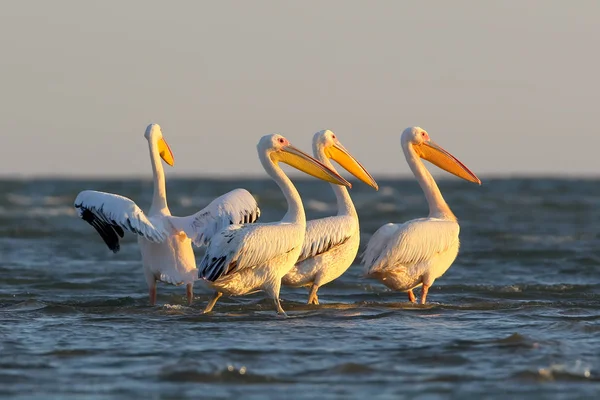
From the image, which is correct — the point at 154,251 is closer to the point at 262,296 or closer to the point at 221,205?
the point at 221,205

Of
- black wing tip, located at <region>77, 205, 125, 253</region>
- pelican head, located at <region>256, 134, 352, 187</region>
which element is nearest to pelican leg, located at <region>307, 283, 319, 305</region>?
pelican head, located at <region>256, 134, 352, 187</region>

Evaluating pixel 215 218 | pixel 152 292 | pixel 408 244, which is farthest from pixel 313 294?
pixel 152 292

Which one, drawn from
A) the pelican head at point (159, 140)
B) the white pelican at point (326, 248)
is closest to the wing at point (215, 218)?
the white pelican at point (326, 248)

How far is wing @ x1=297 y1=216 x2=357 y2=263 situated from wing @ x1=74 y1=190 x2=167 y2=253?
1.11 metres

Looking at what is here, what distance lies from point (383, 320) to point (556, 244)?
10160 millimetres

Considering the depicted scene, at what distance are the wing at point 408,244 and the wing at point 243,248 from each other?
4.06ft

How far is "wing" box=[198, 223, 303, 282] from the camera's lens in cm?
803

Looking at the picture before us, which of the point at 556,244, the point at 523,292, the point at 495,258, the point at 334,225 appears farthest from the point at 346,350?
the point at 556,244

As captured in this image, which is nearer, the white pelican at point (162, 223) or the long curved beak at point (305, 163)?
the white pelican at point (162, 223)

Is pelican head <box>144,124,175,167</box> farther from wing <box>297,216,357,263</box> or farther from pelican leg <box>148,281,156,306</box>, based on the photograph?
wing <box>297,216,357,263</box>

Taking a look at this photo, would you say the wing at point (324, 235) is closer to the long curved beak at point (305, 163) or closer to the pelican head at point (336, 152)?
the long curved beak at point (305, 163)

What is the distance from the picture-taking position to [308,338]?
754 centimetres

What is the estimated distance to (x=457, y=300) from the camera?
10.7 m

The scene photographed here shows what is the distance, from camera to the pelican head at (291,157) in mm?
8734
